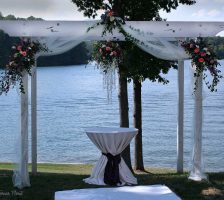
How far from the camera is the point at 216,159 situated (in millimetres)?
18422

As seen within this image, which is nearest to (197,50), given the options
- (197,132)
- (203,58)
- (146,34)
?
(203,58)

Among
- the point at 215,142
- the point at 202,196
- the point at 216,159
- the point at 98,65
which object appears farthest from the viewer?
the point at 215,142

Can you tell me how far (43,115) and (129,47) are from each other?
22.1 metres

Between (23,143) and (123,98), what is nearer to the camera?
(23,143)

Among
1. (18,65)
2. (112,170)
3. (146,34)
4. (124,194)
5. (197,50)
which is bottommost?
(112,170)

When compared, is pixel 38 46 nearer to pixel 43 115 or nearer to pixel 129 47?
pixel 129 47

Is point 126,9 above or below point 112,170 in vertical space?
above

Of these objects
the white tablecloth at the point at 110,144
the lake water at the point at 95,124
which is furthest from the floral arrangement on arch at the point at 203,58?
the white tablecloth at the point at 110,144

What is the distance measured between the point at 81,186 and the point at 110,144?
0.85 meters

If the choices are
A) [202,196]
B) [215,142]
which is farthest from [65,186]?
[215,142]

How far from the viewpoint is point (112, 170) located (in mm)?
8352

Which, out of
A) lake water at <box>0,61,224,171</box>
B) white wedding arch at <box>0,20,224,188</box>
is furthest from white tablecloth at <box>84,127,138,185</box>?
lake water at <box>0,61,224,171</box>

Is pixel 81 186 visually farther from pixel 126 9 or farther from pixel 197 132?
pixel 126 9

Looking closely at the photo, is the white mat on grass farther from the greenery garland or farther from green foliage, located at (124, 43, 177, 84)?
green foliage, located at (124, 43, 177, 84)
